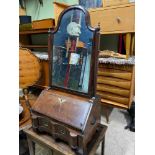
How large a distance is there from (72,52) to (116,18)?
0.68 meters

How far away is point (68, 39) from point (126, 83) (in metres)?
0.72

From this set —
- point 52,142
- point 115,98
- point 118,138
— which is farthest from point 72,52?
point 118,138

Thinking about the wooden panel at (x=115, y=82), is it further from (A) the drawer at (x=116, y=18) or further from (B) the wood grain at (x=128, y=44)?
(A) the drawer at (x=116, y=18)

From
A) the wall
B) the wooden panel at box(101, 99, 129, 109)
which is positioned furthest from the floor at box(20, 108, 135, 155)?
the wall

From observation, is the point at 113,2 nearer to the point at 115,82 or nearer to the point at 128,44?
the point at 128,44

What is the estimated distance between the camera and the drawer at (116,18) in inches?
57.5

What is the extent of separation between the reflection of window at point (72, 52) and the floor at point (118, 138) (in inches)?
28.4

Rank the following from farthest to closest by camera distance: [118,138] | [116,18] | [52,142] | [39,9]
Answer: [39,9] → [118,138] → [116,18] → [52,142]

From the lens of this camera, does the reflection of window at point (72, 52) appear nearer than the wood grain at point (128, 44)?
Yes

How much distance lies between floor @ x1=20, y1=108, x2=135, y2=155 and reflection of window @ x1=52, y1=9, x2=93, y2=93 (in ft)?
2.37

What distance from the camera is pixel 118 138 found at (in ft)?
5.38

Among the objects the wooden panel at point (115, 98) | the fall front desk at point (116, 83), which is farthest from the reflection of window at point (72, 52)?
the wooden panel at point (115, 98)
